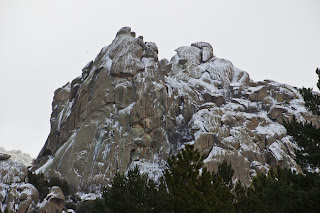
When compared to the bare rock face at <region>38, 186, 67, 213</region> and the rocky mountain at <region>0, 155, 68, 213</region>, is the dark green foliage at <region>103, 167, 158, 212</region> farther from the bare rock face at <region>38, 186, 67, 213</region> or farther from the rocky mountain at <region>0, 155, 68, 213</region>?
the rocky mountain at <region>0, 155, 68, 213</region>

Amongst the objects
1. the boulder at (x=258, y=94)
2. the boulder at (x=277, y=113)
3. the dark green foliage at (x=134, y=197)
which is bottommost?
the dark green foliage at (x=134, y=197)

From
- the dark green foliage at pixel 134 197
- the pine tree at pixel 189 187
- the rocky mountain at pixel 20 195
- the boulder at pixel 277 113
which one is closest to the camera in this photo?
the pine tree at pixel 189 187

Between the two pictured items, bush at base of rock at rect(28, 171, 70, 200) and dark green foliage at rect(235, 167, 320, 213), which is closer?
dark green foliage at rect(235, 167, 320, 213)

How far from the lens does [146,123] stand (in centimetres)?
6912

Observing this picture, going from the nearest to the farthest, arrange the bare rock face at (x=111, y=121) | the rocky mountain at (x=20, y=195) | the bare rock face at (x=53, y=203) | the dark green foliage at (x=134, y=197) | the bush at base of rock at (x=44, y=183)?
the dark green foliage at (x=134, y=197)
the rocky mountain at (x=20, y=195)
the bare rock face at (x=53, y=203)
the bush at base of rock at (x=44, y=183)
the bare rock face at (x=111, y=121)

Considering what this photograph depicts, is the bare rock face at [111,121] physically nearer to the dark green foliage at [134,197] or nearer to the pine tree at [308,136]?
the dark green foliage at [134,197]

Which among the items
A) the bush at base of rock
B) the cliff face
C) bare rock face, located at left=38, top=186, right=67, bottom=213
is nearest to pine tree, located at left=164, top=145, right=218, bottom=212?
bare rock face, located at left=38, top=186, right=67, bottom=213

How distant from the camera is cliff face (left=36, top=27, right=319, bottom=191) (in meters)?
64.1

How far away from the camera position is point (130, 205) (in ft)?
78.7

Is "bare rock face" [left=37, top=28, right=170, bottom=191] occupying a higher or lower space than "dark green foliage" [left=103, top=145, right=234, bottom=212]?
higher

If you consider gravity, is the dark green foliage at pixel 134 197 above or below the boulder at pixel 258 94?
below

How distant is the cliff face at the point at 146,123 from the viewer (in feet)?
210

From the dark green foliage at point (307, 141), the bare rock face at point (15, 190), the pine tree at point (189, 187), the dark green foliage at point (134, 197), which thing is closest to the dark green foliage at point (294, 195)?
the dark green foliage at point (307, 141)

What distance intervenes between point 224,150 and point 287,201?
4619 centimetres
